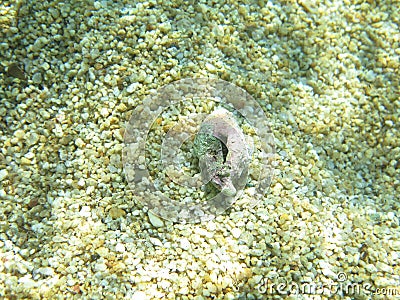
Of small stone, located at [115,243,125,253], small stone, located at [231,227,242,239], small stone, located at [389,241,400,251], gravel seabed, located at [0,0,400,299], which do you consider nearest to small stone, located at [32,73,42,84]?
gravel seabed, located at [0,0,400,299]

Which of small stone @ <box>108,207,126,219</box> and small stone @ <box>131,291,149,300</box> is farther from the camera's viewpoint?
small stone @ <box>108,207,126,219</box>

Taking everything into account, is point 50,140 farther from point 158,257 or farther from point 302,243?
point 302,243

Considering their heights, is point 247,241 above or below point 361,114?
Answer: below

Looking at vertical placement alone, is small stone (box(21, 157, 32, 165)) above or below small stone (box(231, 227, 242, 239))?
above

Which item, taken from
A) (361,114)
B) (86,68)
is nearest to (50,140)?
(86,68)

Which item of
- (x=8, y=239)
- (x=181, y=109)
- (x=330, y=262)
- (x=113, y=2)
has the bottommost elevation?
(x=8, y=239)

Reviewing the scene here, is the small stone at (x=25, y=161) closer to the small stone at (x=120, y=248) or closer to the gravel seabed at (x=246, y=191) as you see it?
the gravel seabed at (x=246, y=191)

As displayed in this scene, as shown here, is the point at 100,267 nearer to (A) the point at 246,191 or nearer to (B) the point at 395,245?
(A) the point at 246,191

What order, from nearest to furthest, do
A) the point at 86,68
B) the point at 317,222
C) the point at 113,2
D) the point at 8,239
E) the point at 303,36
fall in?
the point at 8,239 → the point at 317,222 → the point at 86,68 → the point at 113,2 → the point at 303,36

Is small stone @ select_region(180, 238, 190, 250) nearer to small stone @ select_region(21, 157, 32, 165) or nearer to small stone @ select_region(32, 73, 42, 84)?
small stone @ select_region(21, 157, 32, 165)
